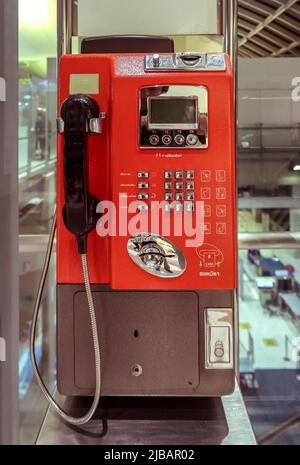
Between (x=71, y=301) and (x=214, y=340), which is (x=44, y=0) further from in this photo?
(x=214, y=340)

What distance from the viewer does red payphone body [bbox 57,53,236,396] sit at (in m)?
0.98

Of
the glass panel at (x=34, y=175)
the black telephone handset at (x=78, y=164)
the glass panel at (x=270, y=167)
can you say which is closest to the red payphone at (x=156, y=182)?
the black telephone handset at (x=78, y=164)

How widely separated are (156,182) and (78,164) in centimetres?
15

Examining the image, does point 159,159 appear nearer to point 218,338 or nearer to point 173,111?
point 173,111

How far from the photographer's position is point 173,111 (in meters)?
0.99

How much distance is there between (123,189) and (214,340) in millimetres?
357

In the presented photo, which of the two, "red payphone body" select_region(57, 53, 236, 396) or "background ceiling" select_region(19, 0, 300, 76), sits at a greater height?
"background ceiling" select_region(19, 0, 300, 76)

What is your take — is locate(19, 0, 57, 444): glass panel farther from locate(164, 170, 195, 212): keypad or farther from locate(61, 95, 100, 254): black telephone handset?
locate(164, 170, 195, 212): keypad

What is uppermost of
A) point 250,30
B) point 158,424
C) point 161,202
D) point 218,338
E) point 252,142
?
point 250,30

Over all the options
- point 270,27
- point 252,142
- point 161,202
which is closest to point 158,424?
point 161,202

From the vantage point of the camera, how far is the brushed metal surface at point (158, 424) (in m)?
1.00

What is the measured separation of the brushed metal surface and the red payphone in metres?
0.07

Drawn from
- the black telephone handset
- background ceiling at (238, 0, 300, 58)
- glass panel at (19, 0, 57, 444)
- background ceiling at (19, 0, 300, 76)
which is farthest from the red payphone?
background ceiling at (238, 0, 300, 58)

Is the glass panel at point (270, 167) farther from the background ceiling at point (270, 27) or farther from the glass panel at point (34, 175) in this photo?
the glass panel at point (34, 175)
